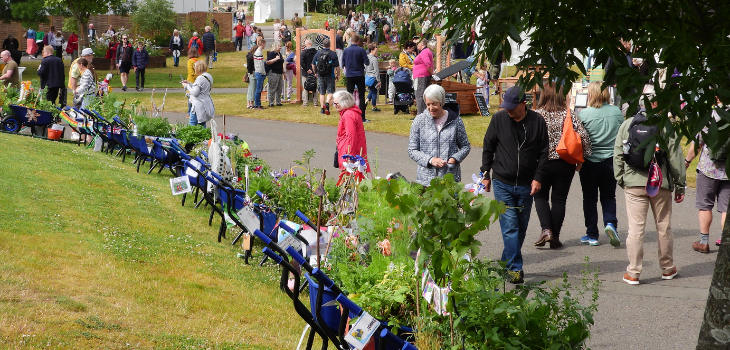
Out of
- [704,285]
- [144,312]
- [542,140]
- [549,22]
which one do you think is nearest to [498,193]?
[542,140]

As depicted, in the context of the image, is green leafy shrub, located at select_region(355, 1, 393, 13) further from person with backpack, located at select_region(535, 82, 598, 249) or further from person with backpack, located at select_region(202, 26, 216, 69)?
person with backpack, located at select_region(535, 82, 598, 249)

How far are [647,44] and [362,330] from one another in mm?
1913

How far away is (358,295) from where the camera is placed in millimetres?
4215

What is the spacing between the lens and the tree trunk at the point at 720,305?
3.30 m

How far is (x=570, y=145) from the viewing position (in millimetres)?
7066

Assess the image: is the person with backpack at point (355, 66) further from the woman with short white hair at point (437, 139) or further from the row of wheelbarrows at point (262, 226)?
the woman with short white hair at point (437, 139)

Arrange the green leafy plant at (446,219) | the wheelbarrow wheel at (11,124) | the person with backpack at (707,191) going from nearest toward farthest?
the green leafy plant at (446,219) < the person with backpack at (707,191) < the wheelbarrow wheel at (11,124)

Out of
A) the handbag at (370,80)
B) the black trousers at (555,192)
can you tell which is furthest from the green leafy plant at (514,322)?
the handbag at (370,80)

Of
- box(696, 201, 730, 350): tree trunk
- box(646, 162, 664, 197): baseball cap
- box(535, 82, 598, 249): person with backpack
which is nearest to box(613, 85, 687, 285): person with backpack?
box(646, 162, 664, 197): baseball cap

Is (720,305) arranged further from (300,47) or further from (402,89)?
(300,47)

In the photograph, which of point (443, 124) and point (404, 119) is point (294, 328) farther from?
point (404, 119)

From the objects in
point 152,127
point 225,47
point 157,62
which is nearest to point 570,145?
point 152,127

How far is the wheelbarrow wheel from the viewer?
1396 cm

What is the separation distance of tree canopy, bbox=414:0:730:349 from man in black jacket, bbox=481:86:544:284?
2.78 meters
